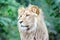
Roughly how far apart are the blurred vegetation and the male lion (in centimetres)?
230

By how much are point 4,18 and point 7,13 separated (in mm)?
172

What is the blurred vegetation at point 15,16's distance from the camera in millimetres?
4703

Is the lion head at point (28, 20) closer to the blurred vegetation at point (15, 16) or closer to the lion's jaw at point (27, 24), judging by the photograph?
the lion's jaw at point (27, 24)

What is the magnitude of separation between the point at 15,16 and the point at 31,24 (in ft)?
9.54

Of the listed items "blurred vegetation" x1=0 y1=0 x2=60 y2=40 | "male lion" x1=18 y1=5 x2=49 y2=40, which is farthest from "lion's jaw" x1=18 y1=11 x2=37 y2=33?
"blurred vegetation" x1=0 y1=0 x2=60 y2=40

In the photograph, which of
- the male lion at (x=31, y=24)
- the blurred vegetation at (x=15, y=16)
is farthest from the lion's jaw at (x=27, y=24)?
the blurred vegetation at (x=15, y=16)

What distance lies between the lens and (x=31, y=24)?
7.07 ft

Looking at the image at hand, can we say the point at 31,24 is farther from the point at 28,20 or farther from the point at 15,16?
the point at 15,16

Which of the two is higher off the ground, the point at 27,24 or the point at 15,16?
the point at 27,24

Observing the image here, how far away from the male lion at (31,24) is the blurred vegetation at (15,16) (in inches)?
90.6

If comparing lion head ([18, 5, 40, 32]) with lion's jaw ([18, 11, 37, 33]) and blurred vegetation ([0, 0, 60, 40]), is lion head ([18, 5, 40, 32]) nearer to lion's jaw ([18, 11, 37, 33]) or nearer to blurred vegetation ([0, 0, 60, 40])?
lion's jaw ([18, 11, 37, 33])

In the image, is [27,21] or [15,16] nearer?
[27,21]

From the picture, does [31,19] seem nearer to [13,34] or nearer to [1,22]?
[1,22]

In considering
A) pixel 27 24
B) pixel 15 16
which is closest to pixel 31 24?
pixel 27 24
